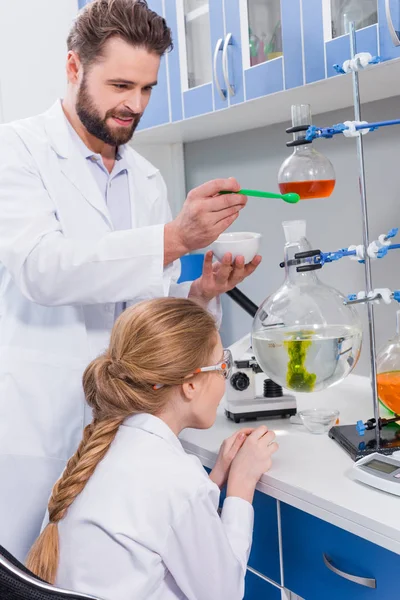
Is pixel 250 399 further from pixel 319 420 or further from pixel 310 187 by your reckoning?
pixel 310 187

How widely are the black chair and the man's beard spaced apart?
104 centimetres

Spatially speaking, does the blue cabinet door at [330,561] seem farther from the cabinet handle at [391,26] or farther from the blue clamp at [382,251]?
the cabinet handle at [391,26]

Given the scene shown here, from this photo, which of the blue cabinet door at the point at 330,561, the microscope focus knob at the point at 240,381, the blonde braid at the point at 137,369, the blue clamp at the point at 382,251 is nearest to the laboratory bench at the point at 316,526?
the blue cabinet door at the point at 330,561

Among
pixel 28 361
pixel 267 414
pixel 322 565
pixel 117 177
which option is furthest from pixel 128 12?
pixel 322 565

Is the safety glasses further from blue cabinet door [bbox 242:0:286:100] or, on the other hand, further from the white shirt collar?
blue cabinet door [bbox 242:0:286:100]

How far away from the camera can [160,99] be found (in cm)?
200

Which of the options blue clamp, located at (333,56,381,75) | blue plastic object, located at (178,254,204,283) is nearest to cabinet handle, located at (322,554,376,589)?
blue clamp, located at (333,56,381,75)

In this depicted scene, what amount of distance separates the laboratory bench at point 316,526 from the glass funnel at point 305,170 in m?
0.49

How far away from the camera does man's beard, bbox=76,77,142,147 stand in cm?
151

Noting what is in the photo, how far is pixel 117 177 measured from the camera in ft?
5.62

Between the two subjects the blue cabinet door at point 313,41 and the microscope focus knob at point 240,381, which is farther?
the microscope focus knob at point 240,381

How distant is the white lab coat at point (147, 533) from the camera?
3.47 ft

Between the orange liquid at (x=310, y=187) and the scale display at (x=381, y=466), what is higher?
the orange liquid at (x=310, y=187)

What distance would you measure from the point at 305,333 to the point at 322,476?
24 centimetres
